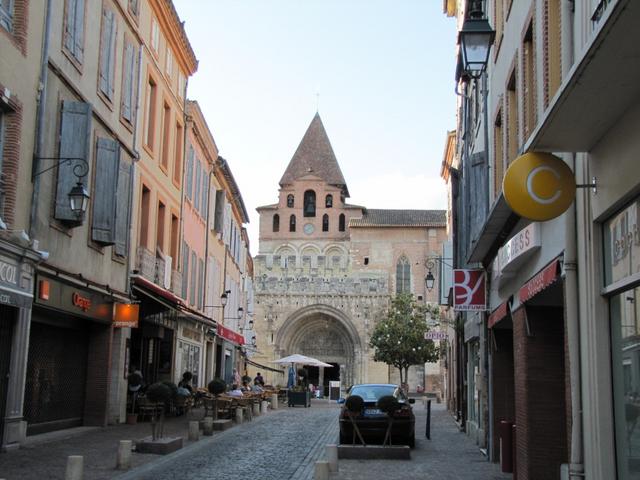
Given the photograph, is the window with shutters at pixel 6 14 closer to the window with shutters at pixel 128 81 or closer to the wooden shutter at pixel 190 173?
the window with shutters at pixel 128 81

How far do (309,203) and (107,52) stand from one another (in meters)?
53.6

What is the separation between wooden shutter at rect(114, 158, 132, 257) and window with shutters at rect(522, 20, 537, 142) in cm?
1053

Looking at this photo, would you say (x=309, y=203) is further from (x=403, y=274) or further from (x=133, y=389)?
(x=133, y=389)

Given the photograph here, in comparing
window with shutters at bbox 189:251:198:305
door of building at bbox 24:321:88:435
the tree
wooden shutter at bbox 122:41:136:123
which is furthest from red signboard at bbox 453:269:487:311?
the tree

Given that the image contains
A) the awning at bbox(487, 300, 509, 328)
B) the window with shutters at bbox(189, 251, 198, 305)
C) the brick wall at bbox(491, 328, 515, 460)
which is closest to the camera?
the awning at bbox(487, 300, 509, 328)

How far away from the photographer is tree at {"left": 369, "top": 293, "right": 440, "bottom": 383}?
47.9 m

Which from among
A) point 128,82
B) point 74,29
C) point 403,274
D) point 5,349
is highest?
point 403,274

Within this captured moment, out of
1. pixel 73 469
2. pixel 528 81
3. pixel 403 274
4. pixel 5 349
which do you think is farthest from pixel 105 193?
pixel 403 274

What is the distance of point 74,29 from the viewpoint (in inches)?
663

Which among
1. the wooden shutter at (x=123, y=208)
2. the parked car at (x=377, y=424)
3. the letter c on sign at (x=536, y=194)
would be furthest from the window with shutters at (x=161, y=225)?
the letter c on sign at (x=536, y=194)

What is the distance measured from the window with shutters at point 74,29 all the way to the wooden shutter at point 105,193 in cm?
196

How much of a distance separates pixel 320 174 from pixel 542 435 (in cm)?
6402

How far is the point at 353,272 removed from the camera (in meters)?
65.1

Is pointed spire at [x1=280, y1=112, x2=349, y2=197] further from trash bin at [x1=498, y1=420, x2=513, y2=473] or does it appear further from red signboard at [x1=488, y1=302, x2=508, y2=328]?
trash bin at [x1=498, y1=420, x2=513, y2=473]
